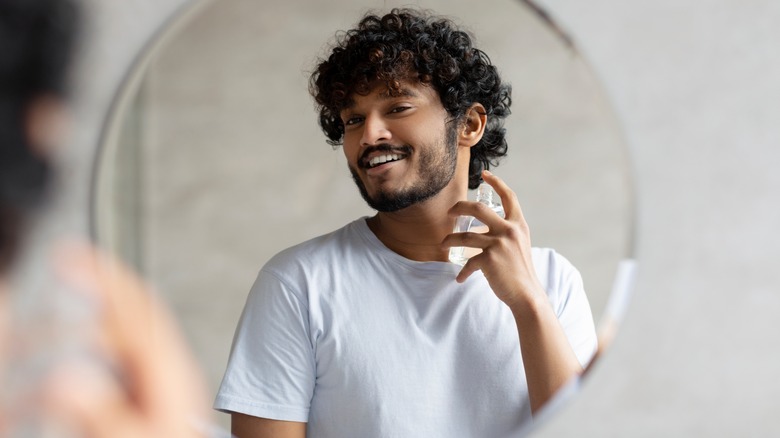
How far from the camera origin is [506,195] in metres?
Result: 0.85

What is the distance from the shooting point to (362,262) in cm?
88

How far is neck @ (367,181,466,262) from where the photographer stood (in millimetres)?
862

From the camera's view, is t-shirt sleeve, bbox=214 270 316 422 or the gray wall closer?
t-shirt sleeve, bbox=214 270 316 422

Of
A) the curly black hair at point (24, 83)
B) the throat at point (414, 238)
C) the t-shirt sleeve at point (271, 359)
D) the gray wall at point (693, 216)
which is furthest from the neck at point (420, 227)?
the curly black hair at point (24, 83)

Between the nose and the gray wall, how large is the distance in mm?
227

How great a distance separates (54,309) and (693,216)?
0.66 meters

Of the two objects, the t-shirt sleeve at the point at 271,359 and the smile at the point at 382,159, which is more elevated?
the smile at the point at 382,159

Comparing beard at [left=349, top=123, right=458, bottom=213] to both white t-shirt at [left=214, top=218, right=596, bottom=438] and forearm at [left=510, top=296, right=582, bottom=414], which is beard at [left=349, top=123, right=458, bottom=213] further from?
forearm at [left=510, top=296, right=582, bottom=414]

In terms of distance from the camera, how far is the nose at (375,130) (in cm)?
84

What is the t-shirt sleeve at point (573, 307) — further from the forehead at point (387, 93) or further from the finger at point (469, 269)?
the forehead at point (387, 93)

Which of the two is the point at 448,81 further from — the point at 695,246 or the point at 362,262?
the point at 695,246

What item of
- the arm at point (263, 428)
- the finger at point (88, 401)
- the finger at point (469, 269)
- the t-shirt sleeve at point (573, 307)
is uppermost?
the finger at point (469, 269)

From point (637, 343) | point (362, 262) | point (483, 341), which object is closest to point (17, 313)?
point (362, 262)

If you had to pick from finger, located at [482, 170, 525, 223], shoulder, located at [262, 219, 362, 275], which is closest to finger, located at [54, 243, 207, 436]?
shoulder, located at [262, 219, 362, 275]
